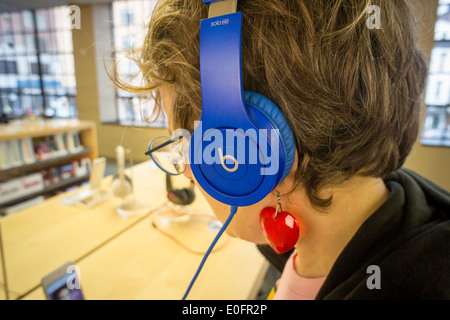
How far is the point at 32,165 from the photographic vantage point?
7.11 ft

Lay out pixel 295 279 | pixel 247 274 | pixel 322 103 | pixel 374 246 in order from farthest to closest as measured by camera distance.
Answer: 1. pixel 247 274
2. pixel 295 279
3. pixel 374 246
4. pixel 322 103

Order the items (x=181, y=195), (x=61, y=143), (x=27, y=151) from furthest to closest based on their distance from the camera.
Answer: (x=27, y=151)
(x=61, y=143)
(x=181, y=195)

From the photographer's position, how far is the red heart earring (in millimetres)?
449

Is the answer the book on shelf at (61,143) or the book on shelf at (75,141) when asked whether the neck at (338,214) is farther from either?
the book on shelf at (61,143)

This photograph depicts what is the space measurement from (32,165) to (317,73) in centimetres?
249

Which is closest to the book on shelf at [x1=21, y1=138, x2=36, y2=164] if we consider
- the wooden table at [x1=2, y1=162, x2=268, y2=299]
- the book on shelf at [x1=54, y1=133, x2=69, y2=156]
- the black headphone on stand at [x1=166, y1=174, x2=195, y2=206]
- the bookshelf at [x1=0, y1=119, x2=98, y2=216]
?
the bookshelf at [x1=0, y1=119, x2=98, y2=216]

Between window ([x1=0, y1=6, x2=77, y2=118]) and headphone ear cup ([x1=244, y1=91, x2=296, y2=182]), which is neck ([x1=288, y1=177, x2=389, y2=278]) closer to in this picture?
headphone ear cup ([x1=244, y1=91, x2=296, y2=182])

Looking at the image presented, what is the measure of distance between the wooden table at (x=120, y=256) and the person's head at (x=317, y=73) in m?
0.58

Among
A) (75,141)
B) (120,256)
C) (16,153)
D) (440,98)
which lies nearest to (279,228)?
(120,256)

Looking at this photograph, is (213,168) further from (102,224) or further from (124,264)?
(102,224)

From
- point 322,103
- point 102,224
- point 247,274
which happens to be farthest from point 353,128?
point 102,224

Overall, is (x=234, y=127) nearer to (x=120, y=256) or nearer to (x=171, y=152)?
(x=171, y=152)

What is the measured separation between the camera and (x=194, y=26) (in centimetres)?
38
